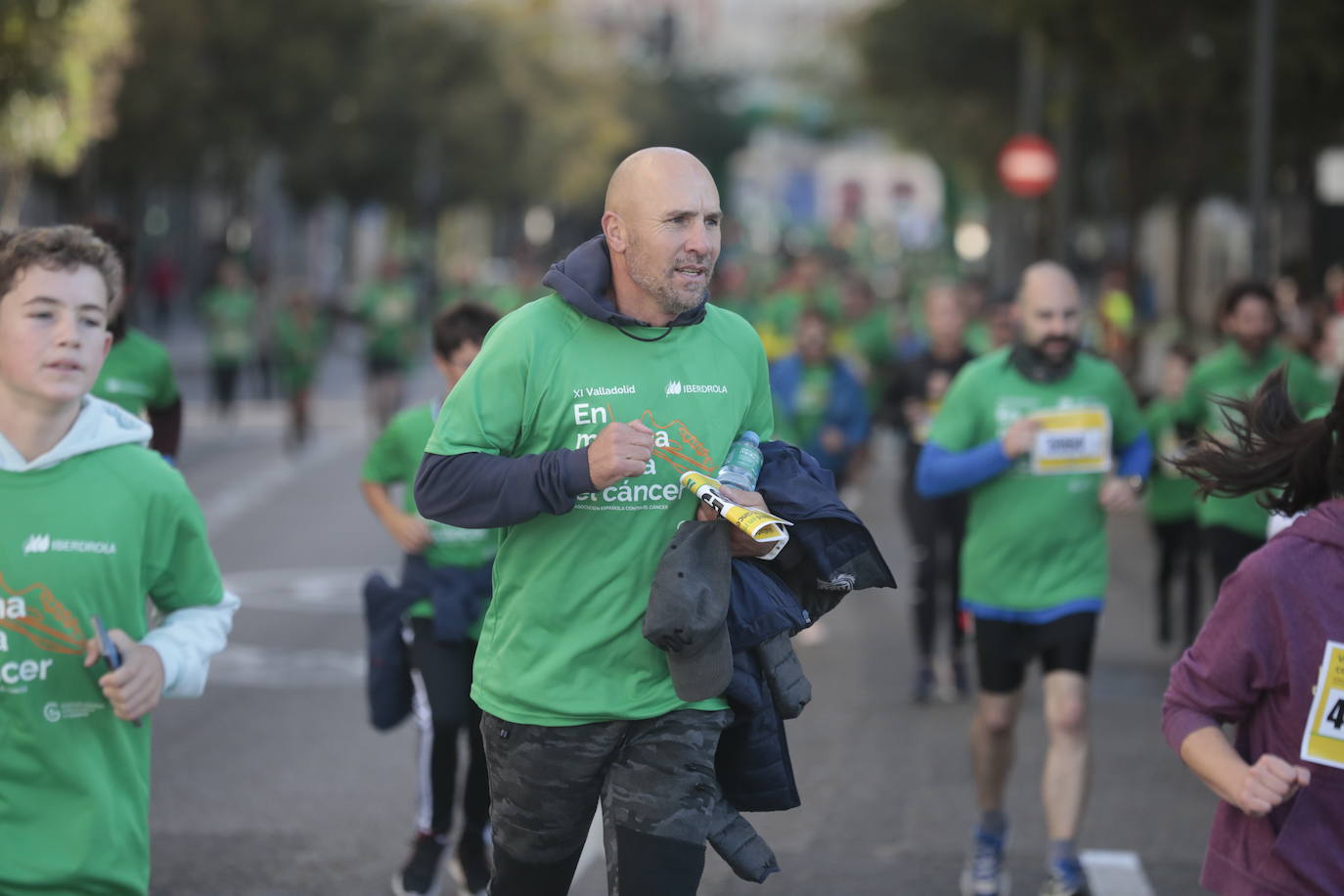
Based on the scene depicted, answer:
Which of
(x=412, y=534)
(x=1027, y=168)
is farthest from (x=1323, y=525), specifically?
(x=1027, y=168)

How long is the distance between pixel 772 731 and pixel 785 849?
3051 mm

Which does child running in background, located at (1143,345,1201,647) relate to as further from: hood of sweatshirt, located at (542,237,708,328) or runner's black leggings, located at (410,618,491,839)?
hood of sweatshirt, located at (542,237,708,328)

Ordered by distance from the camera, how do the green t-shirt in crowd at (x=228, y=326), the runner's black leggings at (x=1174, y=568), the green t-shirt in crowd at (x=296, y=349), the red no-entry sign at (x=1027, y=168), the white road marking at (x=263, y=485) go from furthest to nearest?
the green t-shirt in crowd at (x=228, y=326), the red no-entry sign at (x=1027, y=168), the green t-shirt in crowd at (x=296, y=349), the white road marking at (x=263, y=485), the runner's black leggings at (x=1174, y=568)

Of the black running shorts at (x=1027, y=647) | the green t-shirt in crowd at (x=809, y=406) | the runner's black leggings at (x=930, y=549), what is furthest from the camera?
the green t-shirt in crowd at (x=809, y=406)

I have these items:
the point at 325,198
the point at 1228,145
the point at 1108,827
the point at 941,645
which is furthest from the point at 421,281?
the point at 1108,827

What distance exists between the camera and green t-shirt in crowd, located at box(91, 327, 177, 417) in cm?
779

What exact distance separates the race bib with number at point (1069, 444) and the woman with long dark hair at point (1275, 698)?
3.20 metres

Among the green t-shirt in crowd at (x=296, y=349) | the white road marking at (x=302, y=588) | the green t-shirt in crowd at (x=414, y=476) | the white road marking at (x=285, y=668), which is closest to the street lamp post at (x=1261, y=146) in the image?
the white road marking at (x=302, y=588)

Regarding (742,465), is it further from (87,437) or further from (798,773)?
(798,773)

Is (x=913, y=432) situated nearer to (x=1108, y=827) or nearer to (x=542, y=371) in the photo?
(x=1108, y=827)

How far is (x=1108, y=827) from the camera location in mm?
7945

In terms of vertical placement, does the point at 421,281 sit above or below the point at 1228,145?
below

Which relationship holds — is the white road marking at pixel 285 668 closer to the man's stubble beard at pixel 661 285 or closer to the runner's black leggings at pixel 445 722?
the runner's black leggings at pixel 445 722

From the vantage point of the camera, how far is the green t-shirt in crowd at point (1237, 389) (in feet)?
29.5
